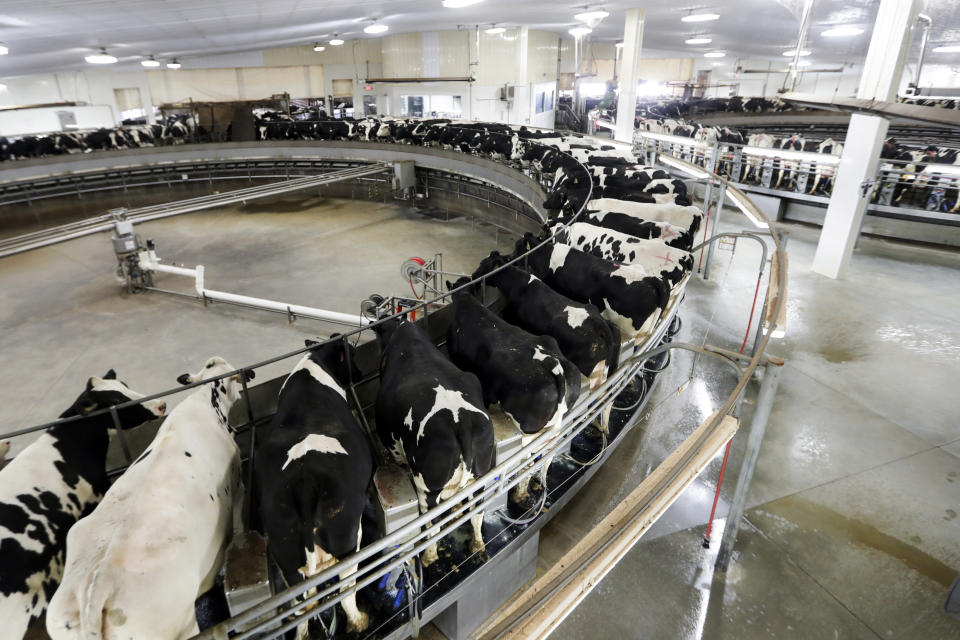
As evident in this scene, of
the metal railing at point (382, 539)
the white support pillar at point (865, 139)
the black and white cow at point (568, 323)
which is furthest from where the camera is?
the white support pillar at point (865, 139)

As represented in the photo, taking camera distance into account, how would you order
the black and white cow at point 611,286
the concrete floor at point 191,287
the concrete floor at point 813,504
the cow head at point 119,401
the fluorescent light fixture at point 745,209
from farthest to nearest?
the concrete floor at point 191,287, the fluorescent light fixture at point 745,209, the black and white cow at point 611,286, the cow head at point 119,401, the concrete floor at point 813,504

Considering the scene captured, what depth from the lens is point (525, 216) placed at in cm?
1018

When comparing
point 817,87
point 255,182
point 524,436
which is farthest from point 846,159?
point 817,87

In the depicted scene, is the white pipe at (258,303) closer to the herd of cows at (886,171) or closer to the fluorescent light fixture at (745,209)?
the fluorescent light fixture at (745,209)

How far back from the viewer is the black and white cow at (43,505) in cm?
218

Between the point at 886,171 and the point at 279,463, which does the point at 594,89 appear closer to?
the point at 886,171

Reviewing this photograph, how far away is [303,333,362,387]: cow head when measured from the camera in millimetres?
3135

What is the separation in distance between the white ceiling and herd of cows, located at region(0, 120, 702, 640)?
5.30 m

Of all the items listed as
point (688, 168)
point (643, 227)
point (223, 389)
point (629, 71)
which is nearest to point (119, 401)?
point (223, 389)

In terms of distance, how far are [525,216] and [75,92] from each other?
21.1 meters

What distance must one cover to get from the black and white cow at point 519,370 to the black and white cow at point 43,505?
6.57ft

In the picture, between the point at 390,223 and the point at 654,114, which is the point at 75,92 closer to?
the point at 390,223

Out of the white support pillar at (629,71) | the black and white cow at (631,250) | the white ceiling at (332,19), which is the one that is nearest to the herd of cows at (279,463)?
the black and white cow at (631,250)

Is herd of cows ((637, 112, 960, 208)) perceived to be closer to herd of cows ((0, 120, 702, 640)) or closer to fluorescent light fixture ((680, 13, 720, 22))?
fluorescent light fixture ((680, 13, 720, 22))
